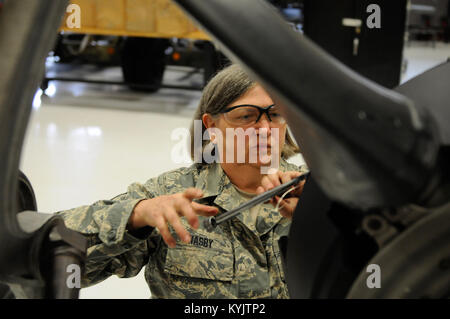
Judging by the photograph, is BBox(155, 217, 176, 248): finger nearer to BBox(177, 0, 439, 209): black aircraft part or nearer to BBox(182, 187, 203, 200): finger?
BBox(182, 187, 203, 200): finger

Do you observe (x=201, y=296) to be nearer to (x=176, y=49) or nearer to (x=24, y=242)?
(x=24, y=242)

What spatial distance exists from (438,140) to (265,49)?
6.8 inches

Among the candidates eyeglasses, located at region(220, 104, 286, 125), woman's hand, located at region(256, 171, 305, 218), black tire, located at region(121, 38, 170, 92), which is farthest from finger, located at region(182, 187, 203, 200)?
black tire, located at region(121, 38, 170, 92)

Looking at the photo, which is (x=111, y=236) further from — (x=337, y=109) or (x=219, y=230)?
(x=337, y=109)

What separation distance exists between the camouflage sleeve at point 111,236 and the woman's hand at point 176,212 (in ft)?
0.33

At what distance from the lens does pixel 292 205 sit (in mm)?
848

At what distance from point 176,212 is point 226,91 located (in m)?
0.56

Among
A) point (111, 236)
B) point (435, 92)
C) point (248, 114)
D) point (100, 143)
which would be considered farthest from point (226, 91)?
point (100, 143)

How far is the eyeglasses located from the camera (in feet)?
4.00

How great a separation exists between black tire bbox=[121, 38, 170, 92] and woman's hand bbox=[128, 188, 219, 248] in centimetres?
496

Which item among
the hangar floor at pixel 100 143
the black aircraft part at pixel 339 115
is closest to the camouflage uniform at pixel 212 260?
the black aircraft part at pixel 339 115

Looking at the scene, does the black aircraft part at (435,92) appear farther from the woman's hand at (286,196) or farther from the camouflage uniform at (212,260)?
the camouflage uniform at (212,260)

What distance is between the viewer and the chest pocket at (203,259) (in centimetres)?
117

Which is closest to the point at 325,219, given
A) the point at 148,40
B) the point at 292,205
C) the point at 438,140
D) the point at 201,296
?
the point at 438,140
